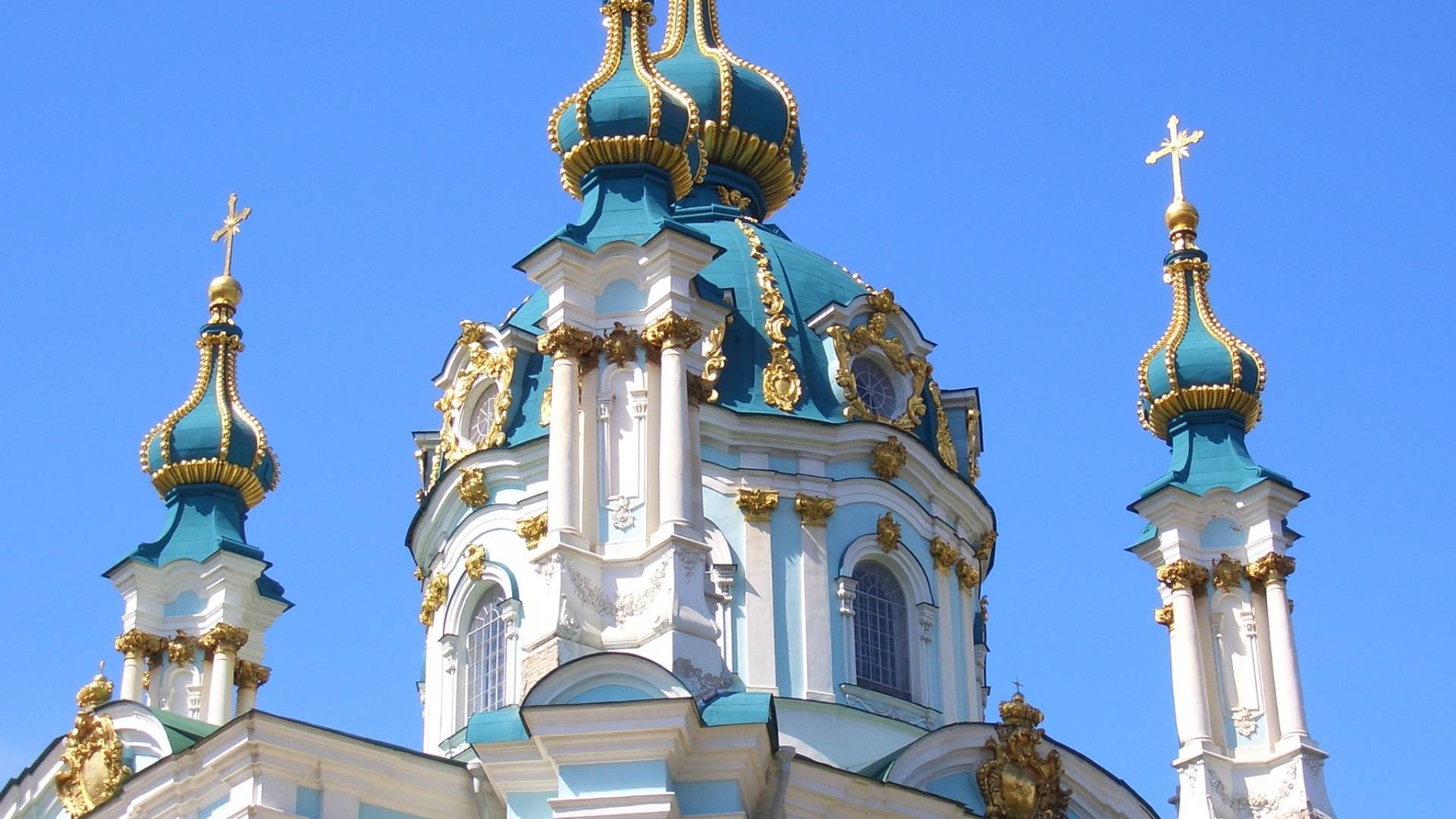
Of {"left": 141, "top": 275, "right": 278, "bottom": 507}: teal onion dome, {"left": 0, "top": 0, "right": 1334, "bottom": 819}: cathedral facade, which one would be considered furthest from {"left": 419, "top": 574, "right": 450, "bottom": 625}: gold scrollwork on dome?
{"left": 141, "top": 275, "right": 278, "bottom": 507}: teal onion dome

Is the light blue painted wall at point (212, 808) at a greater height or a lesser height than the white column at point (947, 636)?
lesser

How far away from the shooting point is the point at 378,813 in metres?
22.5

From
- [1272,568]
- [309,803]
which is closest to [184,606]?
[309,803]

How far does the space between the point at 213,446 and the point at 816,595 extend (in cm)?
631

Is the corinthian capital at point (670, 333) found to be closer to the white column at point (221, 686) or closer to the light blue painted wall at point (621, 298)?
the light blue painted wall at point (621, 298)

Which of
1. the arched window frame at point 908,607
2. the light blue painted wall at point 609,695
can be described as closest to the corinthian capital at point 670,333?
the light blue painted wall at point 609,695

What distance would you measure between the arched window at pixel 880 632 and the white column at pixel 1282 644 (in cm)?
337

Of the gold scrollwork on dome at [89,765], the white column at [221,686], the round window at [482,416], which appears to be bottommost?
the gold scrollwork on dome at [89,765]

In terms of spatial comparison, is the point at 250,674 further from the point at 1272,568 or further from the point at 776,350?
the point at 1272,568

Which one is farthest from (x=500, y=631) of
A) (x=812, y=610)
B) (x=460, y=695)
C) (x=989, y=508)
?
(x=989, y=508)

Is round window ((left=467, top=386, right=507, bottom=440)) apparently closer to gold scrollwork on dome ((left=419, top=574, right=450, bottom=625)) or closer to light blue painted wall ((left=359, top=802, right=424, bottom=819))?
gold scrollwork on dome ((left=419, top=574, right=450, bottom=625))

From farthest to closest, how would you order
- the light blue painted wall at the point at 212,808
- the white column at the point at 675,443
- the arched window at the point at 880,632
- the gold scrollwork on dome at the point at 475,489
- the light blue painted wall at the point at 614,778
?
the gold scrollwork on dome at the point at 475,489 < the arched window at the point at 880,632 < the white column at the point at 675,443 < the light blue painted wall at the point at 212,808 < the light blue painted wall at the point at 614,778

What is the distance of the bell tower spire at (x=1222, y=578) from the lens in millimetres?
27422

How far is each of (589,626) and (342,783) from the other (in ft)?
7.15
